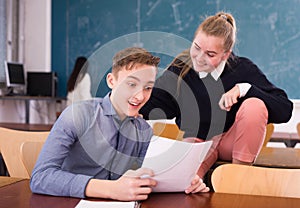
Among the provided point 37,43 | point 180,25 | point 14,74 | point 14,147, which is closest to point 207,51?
point 14,147

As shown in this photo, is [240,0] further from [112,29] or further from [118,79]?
[118,79]

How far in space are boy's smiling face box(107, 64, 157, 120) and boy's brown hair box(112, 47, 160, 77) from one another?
1 cm

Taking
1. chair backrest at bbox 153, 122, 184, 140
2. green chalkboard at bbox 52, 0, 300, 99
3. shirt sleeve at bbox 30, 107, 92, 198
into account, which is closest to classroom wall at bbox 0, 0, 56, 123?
green chalkboard at bbox 52, 0, 300, 99

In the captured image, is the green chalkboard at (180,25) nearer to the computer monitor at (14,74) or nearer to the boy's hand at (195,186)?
the computer monitor at (14,74)

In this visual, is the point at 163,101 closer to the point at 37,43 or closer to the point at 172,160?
the point at 172,160

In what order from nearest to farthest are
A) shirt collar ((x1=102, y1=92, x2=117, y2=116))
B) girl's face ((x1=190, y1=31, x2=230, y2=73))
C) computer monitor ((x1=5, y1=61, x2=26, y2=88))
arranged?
shirt collar ((x1=102, y1=92, x2=117, y2=116)) < girl's face ((x1=190, y1=31, x2=230, y2=73)) < computer monitor ((x1=5, y1=61, x2=26, y2=88))

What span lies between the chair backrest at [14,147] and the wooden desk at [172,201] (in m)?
0.67

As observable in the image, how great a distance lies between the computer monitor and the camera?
5332mm

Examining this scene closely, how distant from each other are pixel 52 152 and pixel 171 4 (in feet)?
14.4

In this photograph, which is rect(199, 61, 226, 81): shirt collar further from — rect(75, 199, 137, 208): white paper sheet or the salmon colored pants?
rect(75, 199, 137, 208): white paper sheet

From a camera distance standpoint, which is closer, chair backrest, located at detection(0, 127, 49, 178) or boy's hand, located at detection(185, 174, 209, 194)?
boy's hand, located at detection(185, 174, 209, 194)

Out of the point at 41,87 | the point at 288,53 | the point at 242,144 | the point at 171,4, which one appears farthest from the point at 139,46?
the point at 41,87

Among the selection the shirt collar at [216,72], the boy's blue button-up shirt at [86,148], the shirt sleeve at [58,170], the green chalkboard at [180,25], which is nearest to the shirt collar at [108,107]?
the boy's blue button-up shirt at [86,148]

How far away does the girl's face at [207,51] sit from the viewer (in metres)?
1.57
